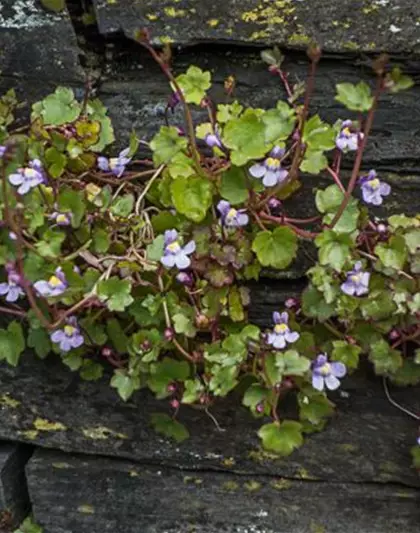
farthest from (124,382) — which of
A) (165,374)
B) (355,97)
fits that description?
(355,97)

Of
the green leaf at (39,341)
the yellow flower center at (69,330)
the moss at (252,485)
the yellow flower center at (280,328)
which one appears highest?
the yellow flower center at (69,330)

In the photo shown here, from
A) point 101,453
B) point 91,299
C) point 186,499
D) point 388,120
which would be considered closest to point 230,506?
point 186,499

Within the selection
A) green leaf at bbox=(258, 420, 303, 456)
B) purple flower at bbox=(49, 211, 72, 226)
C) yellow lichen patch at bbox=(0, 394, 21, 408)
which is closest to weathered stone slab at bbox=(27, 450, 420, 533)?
yellow lichen patch at bbox=(0, 394, 21, 408)

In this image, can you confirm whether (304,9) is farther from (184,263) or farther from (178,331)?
(178,331)

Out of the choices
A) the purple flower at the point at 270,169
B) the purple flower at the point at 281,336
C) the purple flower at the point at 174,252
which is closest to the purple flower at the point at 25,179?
the purple flower at the point at 174,252

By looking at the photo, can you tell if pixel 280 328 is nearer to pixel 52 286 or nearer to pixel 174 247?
pixel 174 247

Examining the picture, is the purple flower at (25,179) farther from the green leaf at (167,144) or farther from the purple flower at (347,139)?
the purple flower at (347,139)

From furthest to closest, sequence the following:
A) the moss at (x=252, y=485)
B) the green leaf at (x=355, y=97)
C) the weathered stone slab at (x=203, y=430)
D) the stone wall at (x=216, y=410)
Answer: the moss at (x=252, y=485) → the weathered stone slab at (x=203, y=430) → the stone wall at (x=216, y=410) → the green leaf at (x=355, y=97)
